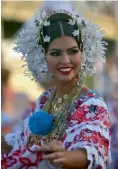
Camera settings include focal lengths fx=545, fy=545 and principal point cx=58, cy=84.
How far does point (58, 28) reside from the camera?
266 centimetres

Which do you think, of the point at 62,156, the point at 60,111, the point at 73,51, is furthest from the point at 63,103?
the point at 62,156

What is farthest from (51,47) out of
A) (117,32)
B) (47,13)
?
(117,32)

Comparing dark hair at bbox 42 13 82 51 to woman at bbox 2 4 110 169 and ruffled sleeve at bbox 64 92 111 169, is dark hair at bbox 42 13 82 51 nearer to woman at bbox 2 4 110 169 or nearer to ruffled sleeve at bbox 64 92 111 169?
woman at bbox 2 4 110 169

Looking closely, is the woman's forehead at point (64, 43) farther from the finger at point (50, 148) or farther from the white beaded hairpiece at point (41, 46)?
the finger at point (50, 148)

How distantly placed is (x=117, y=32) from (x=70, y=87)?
1574 cm

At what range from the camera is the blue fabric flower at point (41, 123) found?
2.66 m

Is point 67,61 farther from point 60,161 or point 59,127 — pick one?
point 60,161

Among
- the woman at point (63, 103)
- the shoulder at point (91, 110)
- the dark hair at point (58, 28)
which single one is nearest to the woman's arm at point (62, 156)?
the woman at point (63, 103)

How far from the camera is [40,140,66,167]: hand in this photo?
2172mm

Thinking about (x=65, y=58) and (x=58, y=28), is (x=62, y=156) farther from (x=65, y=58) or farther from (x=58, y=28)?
(x=58, y=28)

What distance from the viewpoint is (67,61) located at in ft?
8.59

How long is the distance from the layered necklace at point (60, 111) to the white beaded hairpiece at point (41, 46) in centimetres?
13

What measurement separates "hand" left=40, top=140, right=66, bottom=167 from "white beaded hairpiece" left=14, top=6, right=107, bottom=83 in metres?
0.71

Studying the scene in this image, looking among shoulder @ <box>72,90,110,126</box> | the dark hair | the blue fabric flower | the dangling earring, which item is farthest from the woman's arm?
the dark hair
